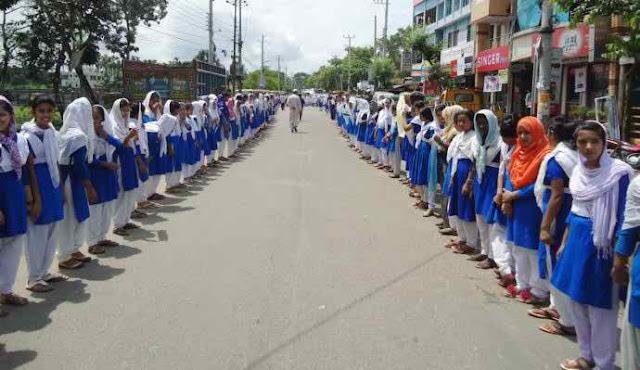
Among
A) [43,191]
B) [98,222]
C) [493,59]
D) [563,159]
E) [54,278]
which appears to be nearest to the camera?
[563,159]

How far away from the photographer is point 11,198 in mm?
4699

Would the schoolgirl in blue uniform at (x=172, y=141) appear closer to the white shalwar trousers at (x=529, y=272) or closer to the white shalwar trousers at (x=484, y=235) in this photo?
the white shalwar trousers at (x=484, y=235)

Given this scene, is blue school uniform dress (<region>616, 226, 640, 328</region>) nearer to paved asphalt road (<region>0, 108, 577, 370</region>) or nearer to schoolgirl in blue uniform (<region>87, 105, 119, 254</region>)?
paved asphalt road (<region>0, 108, 577, 370</region>)

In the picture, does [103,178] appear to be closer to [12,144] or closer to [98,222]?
[98,222]

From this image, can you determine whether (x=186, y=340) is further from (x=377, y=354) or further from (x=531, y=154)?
(x=531, y=154)

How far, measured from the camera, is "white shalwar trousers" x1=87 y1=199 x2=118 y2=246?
6.58 m

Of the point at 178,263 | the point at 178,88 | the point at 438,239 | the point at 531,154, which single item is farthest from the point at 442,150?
the point at 178,88

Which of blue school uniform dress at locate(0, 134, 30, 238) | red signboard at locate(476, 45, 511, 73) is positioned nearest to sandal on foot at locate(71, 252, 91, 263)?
blue school uniform dress at locate(0, 134, 30, 238)

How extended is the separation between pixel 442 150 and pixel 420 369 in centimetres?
473

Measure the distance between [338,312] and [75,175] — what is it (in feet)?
10.0

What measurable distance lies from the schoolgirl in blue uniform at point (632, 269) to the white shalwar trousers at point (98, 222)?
5.32 m

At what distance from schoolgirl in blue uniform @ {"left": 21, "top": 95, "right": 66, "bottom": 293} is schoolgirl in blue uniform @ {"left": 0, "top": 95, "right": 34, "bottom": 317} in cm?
14

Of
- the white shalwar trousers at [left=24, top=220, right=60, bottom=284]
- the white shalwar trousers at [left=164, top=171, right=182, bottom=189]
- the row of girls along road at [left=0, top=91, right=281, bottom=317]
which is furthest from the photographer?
the white shalwar trousers at [left=164, top=171, right=182, bottom=189]

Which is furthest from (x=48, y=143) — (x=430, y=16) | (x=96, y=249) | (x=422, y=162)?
(x=430, y=16)
